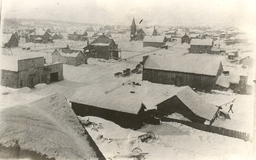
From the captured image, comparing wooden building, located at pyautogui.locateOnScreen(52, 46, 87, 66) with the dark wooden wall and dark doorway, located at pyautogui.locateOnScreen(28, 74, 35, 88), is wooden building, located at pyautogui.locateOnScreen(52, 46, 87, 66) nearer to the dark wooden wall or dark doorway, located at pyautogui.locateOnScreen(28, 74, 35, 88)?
dark doorway, located at pyautogui.locateOnScreen(28, 74, 35, 88)

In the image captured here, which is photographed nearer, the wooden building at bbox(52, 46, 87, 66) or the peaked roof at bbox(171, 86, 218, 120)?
the peaked roof at bbox(171, 86, 218, 120)

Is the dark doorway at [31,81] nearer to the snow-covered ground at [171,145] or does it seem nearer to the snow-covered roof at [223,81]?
the snow-covered ground at [171,145]

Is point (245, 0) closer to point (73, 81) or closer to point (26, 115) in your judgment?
point (26, 115)

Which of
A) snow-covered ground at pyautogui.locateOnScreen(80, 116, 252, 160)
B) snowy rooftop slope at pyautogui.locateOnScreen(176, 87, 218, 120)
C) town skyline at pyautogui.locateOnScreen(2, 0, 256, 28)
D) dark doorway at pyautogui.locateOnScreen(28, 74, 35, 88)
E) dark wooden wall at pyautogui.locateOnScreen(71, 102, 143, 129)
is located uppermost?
town skyline at pyautogui.locateOnScreen(2, 0, 256, 28)

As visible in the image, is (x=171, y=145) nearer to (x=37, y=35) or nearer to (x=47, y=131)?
(x=47, y=131)

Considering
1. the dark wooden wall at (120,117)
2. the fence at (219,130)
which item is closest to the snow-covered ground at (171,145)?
the fence at (219,130)

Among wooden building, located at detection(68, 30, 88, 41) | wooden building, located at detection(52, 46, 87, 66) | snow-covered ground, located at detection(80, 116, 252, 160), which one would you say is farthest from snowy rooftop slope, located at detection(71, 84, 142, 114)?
wooden building, located at detection(52, 46, 87, 66)
